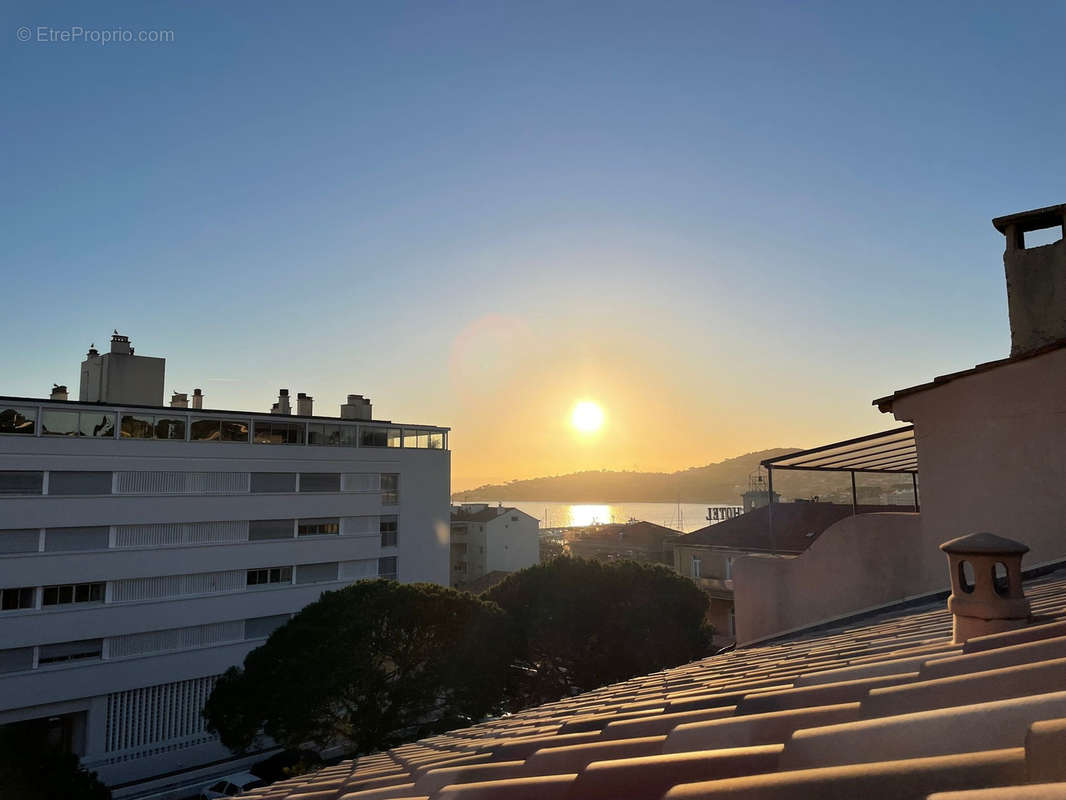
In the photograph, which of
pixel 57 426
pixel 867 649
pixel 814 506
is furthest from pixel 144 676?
pixel 814 506

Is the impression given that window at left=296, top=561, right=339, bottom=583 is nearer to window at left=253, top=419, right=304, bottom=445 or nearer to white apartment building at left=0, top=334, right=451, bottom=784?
white apartment building at left=0, top=334, right=451, bottom=784

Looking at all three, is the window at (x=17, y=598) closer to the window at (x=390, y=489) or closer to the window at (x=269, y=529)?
the window at (x=269, y=529)

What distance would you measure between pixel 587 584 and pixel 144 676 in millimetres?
20350

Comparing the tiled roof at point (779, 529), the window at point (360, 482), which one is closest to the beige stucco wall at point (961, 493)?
the tiled roof at point (779, 529)

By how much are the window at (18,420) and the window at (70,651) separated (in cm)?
881

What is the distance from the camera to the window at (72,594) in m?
27.7

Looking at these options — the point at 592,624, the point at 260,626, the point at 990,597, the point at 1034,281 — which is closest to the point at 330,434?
the point at 260,626

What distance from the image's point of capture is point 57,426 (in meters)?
28.4

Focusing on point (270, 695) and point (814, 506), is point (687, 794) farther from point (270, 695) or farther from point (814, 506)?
point (814, 506)

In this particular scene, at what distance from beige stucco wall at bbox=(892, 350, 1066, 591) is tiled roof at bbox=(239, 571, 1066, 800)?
14.8 feet

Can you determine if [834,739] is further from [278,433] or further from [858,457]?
[278,433]

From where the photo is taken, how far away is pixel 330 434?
38.9m

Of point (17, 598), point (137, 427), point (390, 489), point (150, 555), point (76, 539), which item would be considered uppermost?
point (137, 427)

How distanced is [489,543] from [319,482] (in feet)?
112
